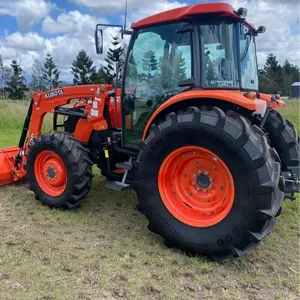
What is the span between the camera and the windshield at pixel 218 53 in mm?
3529

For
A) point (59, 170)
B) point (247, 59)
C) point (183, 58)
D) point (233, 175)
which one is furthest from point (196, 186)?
point (59, 170)

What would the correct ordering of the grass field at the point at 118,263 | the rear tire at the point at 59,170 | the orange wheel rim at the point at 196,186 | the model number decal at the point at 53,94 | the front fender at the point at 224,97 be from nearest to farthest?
1. the grass field at the point at 118,263
2. the front fender at the point at 224,97
3. the orange wheel rim at the point at 196,186
4. the rear tire at the point at 59,170
5. the model number decal at the point at 53,94

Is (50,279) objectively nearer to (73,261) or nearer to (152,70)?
(73,261)

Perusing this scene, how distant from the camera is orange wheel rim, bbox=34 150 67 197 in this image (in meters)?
4.48

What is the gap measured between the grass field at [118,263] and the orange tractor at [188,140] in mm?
216

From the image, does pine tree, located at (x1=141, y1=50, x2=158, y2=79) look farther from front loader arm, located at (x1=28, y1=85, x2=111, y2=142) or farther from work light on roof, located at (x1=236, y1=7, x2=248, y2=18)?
work light on roof, located at (x1=236, y1=7, x2=248, y2=18)

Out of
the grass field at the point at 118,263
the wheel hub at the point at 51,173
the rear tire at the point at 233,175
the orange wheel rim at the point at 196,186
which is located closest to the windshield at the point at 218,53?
the rear tire at the point at 233,175

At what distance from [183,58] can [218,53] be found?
0.36 m

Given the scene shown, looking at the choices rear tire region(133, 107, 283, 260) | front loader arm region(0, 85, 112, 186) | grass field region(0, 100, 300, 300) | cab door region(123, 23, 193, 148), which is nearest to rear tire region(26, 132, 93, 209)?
grass field region(0, 100, 300, 300)

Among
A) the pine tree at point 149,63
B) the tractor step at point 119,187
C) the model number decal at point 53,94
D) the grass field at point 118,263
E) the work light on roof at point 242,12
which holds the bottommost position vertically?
the grass field at point 118,263

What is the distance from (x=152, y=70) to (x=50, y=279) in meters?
2.32

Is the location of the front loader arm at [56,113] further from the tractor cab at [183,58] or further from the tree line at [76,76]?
the tree line at [76,76]

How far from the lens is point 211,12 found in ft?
11.1

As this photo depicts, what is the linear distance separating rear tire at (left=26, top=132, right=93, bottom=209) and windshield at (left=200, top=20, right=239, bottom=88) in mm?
1758
